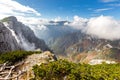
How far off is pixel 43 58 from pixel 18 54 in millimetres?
8397

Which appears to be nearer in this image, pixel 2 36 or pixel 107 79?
pixel 107 79

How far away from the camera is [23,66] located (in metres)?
55.0

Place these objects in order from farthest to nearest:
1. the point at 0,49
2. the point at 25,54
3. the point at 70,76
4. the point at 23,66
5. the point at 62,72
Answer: the point at 0,49
the point at 25,54
the point at 23,66
the point at 62,72
the point at 70,76

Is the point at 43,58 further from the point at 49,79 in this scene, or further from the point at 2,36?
the point at 2,36

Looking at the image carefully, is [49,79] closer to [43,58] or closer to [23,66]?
[23,66]

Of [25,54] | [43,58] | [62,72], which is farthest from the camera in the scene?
[25,54]

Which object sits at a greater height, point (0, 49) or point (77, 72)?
point (77, 72)

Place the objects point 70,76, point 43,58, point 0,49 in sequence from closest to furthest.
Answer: point 70,76 → point 43,58 → point 0,49

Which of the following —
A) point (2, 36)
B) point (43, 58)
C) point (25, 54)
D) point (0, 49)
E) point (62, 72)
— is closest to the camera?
point (62, 72)

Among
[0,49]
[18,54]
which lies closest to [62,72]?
[18,54]

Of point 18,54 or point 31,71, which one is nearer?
point 31,71

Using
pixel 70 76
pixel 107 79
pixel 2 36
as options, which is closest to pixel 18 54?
pixel 70 76

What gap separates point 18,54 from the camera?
2603 inches

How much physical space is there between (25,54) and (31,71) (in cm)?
1989
